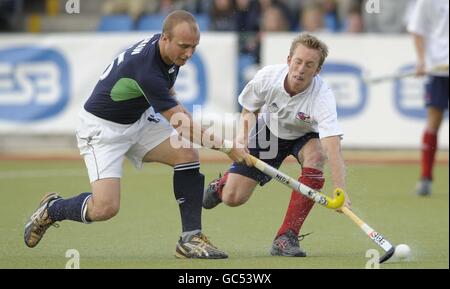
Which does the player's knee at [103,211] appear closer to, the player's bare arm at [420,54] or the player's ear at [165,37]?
the player's ear at [165,37]

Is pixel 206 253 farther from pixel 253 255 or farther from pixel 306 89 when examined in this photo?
pixel 306 89

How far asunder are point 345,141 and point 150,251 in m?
5.98

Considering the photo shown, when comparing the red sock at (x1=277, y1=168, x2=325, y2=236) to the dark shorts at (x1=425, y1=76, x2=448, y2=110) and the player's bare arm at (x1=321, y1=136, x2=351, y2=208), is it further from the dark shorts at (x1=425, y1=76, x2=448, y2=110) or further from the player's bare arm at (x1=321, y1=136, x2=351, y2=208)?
the dark shorts at (x1=425, y1=76, x2=448, y2=110)

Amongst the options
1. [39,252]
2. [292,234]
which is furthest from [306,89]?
[39,252]

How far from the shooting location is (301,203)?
6488mm

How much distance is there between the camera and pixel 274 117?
22.1 ft

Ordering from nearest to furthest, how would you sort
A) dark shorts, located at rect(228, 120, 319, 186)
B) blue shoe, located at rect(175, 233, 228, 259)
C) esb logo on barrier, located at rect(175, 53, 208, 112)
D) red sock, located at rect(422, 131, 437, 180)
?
blue shoe, located at rect(175, 233, 228, 259) → dark shorts, located at rect(228, 120, 319, 186) → red sock, located at rect(422, 131, 437, 180) → esb logo on barrier, located at rect(175, 53, 208, 112)

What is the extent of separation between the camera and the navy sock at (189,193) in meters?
6.35

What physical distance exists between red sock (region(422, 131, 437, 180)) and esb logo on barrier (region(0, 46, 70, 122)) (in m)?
4.67

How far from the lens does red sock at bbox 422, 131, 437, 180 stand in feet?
31.1

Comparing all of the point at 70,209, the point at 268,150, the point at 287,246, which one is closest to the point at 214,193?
the point at 268,150

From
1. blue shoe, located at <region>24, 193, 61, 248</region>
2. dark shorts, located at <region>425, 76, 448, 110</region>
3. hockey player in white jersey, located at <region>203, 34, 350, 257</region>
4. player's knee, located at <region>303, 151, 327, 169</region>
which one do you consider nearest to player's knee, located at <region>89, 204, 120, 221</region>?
blue shoe, located at <region>24, 193, 61, 248</region>

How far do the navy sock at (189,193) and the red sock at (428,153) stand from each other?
364 cm
